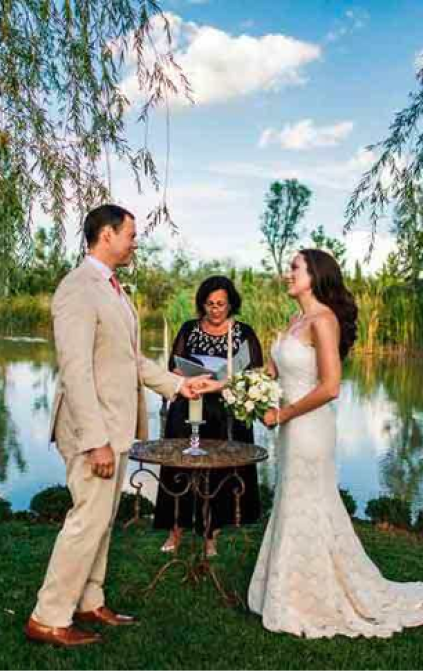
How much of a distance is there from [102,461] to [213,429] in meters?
1.68

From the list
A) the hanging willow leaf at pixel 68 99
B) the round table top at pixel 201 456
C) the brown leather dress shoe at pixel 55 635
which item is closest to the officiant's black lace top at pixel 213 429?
the round table top at pixel 201 456

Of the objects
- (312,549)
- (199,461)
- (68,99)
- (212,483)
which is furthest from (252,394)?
(68,99)

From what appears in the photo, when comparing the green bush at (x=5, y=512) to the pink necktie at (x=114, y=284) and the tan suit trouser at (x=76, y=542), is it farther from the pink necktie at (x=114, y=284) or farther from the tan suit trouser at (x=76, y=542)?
the pink necktie at (x=114, y=284)

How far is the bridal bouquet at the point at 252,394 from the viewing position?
3.61m

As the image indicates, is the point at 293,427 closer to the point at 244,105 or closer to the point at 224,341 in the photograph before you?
the point at 224,341

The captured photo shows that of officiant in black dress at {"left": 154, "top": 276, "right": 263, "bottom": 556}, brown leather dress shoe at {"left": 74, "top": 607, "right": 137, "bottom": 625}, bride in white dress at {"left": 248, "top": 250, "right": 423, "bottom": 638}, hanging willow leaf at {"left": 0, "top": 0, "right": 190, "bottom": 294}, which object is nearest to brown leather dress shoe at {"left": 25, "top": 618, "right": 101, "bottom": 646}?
brown leather dress shoe at {"left": 74, "top": 607, "right": 137, "bottom": 625}

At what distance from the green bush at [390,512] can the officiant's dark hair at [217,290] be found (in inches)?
80.9

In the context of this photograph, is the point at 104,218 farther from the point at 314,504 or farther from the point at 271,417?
the point at 314,504

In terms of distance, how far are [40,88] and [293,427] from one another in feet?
8.53

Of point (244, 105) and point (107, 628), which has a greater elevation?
point (244, 105)

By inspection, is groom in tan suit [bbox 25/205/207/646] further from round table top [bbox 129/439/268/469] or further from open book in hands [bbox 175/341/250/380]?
open book in hands [bbox 175/341/250/380]

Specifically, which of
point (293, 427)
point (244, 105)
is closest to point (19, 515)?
point (293, 427)

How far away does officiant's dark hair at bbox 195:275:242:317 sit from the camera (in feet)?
15.8

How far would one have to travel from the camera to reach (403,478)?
837cm
